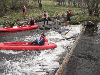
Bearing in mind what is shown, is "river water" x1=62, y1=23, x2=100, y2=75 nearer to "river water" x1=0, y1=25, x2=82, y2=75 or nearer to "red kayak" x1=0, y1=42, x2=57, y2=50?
"river water" x1=0, y1=25, x2=82, y2=75

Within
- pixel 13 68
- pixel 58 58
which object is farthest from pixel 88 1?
pixel 13 68

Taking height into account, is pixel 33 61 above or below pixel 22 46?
below

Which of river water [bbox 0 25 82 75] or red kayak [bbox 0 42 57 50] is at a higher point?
red kayak [bbox 0 42 57 50]

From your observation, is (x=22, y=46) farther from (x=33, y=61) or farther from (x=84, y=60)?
(x=84, y=60)

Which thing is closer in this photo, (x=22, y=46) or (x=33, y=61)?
(x=33, y=61)

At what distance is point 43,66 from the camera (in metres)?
7.68

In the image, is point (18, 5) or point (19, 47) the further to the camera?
point (18, 5)

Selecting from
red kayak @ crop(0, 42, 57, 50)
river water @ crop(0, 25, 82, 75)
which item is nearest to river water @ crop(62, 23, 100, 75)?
river water @ crop(0, 25, 82, 75)

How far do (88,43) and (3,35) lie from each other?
26.5ft

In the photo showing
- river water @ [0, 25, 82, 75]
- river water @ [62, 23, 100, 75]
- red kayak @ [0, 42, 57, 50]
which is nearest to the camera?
river water @ [62, 23, 100, 75]

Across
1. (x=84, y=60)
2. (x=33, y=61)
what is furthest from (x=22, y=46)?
(x=84, y=60)

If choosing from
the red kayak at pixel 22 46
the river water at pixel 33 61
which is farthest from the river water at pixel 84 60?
the red kayak at pixel 22 46

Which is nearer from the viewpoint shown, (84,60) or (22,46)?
(84,60)

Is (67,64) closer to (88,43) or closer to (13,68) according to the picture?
(13,68)
